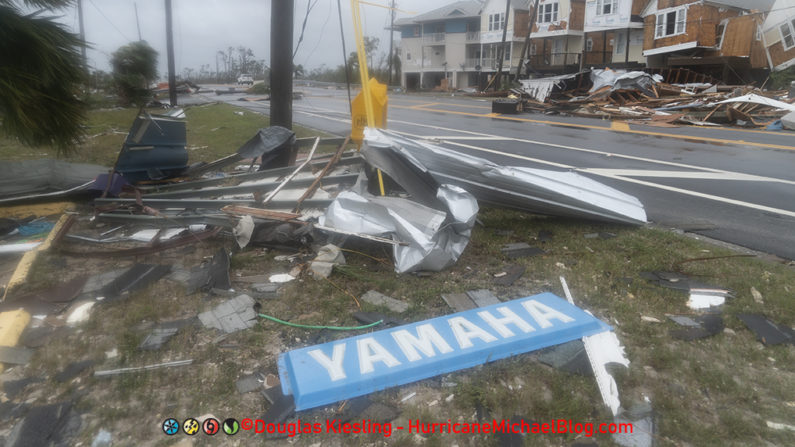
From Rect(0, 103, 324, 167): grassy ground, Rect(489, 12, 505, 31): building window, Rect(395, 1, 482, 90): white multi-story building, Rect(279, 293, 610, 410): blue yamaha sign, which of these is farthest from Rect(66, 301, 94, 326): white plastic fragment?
Rect(489, 12, 505, 31): building window

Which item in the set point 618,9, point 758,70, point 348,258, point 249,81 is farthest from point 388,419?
point 249,81

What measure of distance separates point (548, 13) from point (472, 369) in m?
41.8

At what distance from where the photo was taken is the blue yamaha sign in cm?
262

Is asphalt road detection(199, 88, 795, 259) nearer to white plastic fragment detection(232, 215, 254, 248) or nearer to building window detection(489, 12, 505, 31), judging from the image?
white plastic fragment detection(232, 215, 254, 248)

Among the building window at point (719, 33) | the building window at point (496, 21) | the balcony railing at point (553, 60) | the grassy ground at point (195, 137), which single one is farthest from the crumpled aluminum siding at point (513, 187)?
the building window at point (496, 21)

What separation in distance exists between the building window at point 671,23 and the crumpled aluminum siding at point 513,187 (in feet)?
99.1

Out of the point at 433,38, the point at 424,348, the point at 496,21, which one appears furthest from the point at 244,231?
the point at 433,38

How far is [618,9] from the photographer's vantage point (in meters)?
33.1

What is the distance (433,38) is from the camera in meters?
47.9

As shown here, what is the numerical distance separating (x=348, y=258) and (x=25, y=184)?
4.74 m

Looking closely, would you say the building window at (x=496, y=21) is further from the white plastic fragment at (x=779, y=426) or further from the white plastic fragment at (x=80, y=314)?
the white plastic fragment at (x=779, y=426)

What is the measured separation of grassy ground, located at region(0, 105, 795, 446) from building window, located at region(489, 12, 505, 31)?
42299mm

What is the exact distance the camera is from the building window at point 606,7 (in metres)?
33.3

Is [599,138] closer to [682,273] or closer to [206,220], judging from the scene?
[682,273]
